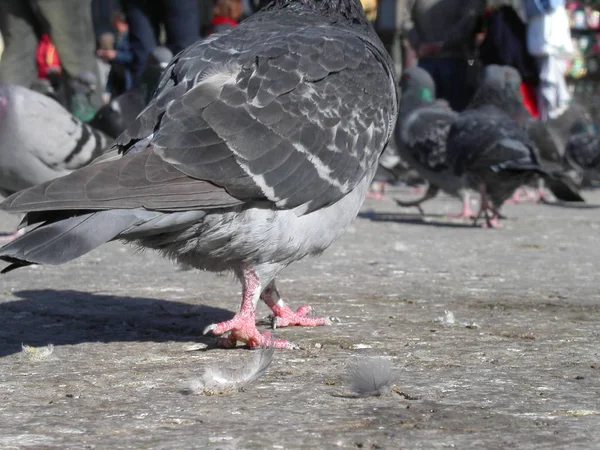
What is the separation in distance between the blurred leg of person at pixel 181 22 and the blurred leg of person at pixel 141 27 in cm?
44

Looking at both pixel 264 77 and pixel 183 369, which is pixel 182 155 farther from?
pixel 183 369

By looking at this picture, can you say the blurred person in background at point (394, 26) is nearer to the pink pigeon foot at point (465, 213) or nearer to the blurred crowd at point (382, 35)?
the blurred crowd at point (382, 35)

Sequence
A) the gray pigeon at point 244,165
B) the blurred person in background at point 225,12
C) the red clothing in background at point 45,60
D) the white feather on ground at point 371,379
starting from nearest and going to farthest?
the white feather on ground at point 371,379, the gray pigeon at point 244,165, the blurred person in background at point 225,12, the red clothing in background at point 45,60

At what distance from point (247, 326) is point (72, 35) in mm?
8157

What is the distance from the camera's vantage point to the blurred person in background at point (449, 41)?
1295 centimetres

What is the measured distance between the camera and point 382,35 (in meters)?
15.4

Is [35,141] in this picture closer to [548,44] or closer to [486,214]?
[486,214]

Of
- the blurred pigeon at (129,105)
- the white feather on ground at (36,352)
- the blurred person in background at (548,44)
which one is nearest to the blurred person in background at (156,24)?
the blurred pigeon at (129,105)

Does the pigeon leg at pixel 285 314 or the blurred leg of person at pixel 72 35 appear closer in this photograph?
the pigeon leg at pixel 285 314

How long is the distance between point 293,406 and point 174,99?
3.88 ft

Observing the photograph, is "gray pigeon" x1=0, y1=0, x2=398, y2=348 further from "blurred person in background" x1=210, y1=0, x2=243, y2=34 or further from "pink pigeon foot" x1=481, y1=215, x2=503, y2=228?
"blurred person in background" x1=210, y1=0, x2=243, y2=34

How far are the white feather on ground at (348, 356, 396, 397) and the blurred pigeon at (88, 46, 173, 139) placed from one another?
5.46m

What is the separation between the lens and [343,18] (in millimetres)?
3969

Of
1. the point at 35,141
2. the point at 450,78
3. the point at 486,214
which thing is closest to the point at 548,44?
the point at 450,78
